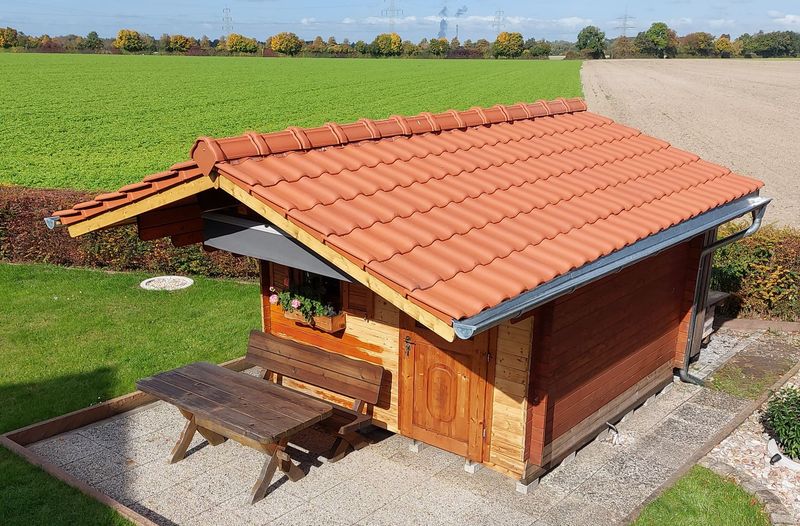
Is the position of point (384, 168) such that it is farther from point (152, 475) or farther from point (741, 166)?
point (741, 166)

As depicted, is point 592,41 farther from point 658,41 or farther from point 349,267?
point 349,267

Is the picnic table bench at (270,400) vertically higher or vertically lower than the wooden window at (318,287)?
lower

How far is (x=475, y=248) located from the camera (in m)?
5.19

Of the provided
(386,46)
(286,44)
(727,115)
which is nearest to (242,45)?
(286,44)

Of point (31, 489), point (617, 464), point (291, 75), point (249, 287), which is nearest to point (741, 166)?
point (249, 287)

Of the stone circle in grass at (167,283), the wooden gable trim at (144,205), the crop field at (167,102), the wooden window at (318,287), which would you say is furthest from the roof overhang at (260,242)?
the crop field at (167,102)

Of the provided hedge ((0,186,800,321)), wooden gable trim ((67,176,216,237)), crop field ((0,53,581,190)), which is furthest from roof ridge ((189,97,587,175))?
crop field ((0,53,581,190))

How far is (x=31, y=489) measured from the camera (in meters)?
6.32

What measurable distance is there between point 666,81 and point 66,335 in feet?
206

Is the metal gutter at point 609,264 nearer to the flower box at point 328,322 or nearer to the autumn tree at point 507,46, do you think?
the flower box at point 328,322

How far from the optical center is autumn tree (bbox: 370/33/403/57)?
114188mm

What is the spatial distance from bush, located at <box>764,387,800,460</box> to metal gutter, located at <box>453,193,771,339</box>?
1.90 meters

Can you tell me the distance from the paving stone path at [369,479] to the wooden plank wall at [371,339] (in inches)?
18.4

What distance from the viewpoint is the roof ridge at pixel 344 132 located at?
17.7 ft
